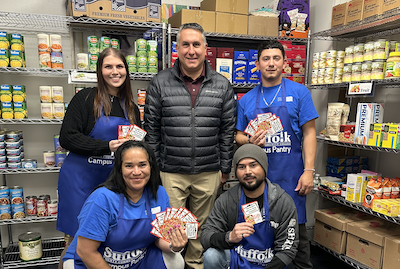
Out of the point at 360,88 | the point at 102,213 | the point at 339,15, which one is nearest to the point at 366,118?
the point at 360,88

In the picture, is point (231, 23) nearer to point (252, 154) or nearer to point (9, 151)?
point (252, 154)

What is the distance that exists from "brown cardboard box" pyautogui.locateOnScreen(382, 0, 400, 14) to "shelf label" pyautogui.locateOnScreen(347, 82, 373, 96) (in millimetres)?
669

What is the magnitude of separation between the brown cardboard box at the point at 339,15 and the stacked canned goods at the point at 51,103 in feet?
9.87

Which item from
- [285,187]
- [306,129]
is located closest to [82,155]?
[285,187]

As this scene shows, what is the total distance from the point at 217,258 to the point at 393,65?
2159 mm

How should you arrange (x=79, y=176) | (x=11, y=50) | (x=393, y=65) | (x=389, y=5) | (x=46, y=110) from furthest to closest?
(x=46, y=110) < (x=11, y=50) < (x=389, y=5) < (x=393, y=65) < (x=79, y=176)

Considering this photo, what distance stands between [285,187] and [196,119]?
0.92m

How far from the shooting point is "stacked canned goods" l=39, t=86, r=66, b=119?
302 centimetres

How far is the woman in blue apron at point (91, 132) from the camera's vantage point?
88.4 inches

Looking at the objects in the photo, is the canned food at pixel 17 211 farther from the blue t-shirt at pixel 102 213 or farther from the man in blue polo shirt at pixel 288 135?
the man in blue polo shirt at pixel 288 135

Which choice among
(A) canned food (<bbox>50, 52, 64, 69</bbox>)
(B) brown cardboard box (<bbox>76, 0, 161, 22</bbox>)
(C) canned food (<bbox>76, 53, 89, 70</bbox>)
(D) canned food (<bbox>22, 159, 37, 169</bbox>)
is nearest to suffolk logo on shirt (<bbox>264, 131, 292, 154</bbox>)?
(B) brown cardboard box (<bbox>76, 0, 161, 22</bbox>)

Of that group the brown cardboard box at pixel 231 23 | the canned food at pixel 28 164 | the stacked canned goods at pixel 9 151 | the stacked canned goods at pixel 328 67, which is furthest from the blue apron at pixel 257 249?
the stacked canned goods at pixel 9 151

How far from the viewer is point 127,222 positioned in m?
1.83

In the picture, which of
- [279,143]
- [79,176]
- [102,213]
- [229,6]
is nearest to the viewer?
[102,213]
